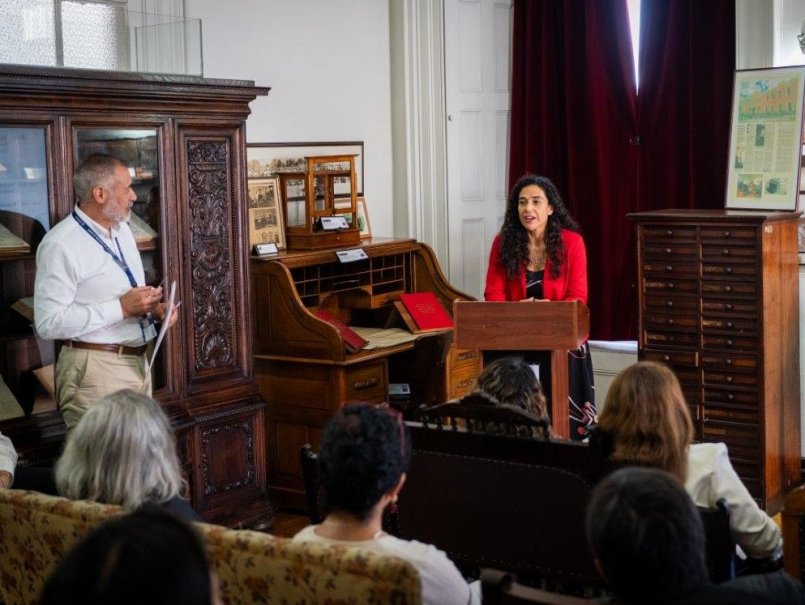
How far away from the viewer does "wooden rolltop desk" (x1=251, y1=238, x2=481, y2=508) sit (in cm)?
545

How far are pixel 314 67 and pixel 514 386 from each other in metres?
3.37

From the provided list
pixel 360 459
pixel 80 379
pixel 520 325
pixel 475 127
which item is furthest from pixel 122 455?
pixel 475 127

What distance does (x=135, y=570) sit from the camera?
136 cm

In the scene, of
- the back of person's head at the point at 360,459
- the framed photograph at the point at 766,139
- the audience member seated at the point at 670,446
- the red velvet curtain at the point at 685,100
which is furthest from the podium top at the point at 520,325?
the red velvet curtain at the point at 685,100

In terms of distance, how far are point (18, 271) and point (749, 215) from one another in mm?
3004

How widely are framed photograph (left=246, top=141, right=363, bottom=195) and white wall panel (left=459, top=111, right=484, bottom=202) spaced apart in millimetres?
694

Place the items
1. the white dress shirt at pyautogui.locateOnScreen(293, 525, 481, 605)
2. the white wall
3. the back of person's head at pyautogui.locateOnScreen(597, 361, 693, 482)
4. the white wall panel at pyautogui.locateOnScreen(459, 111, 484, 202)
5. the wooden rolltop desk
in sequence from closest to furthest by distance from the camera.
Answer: the white dress shirt at pyautogui.locateOnScreen(293, 525, 481, 605), the back of person's head at pyautogui.locateOnScreen(597, 361, 693, 482), the wooden rolltop desk, the white wall, the white wall panel at pyautogui.locateOnScreen(459, 111, 484, 202)

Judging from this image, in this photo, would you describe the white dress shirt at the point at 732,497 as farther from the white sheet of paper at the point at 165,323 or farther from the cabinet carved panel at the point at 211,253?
the cabinet carved panel at the point at 211,253

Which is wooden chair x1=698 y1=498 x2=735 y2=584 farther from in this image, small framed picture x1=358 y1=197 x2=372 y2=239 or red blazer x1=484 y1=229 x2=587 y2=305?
small framed picture x1=358 y1=197 x2=372 y2=239

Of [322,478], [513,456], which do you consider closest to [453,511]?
[513,456]

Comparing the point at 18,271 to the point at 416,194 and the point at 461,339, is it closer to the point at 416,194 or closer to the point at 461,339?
the point at 461,339

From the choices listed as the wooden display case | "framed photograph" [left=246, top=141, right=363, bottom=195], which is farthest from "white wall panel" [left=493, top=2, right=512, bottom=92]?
the wooden display case

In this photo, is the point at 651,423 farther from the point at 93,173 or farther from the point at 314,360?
the point at 314,360

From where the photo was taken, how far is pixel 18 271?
4.36m
